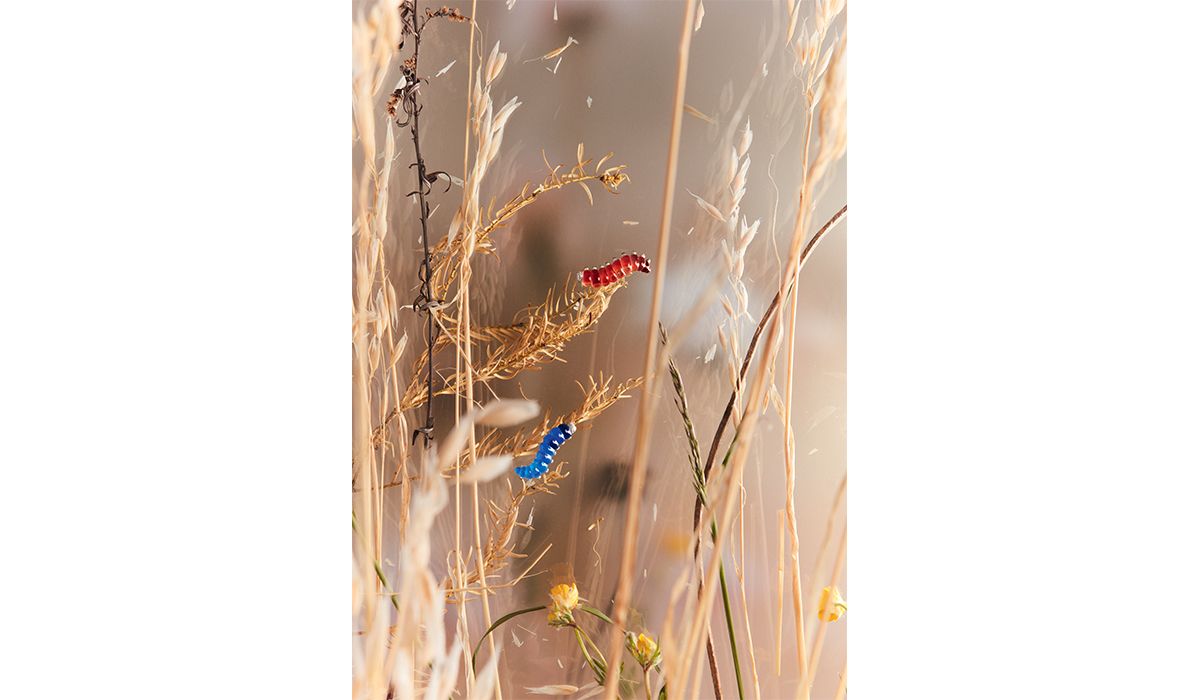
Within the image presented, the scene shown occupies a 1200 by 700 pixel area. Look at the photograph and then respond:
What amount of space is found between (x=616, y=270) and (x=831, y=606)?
66cm

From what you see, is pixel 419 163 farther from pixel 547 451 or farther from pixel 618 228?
pixel 547 451

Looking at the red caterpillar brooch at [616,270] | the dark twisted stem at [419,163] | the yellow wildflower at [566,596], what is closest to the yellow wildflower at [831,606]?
the yellow wildflower at [566,596]

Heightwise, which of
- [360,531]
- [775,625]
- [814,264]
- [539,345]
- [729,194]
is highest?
[729,194]

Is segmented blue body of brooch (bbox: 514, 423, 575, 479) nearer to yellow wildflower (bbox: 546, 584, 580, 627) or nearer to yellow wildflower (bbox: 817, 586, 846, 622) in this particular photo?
yellow wildflower (bbox: 546, 584, 580, 627)

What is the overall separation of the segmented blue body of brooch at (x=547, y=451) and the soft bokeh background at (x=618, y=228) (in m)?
0.02

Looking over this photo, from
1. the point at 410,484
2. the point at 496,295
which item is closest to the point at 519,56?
the point at 496,295

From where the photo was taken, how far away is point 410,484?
4.58ft

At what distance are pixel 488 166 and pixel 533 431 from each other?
441mm

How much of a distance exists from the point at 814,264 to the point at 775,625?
604mm

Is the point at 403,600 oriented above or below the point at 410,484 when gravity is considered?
below

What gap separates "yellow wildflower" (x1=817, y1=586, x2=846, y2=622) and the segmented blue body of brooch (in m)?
0.50

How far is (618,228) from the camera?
1.38 m

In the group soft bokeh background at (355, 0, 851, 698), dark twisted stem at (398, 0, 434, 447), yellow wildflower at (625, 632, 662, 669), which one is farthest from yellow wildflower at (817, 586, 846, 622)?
dark twisted stem at (398, 0, 434, 447)

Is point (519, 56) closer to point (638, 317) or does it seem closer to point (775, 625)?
point (638, 317)
